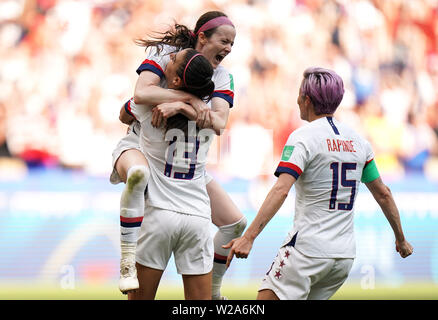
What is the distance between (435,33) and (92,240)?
5.38 meters

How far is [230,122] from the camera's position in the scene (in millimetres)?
8312

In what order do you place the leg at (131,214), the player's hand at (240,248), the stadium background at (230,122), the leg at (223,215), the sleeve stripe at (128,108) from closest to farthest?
the player's hand at (240,248) < the leg at (131,214) < the sleeve stripe at (128,108) < the leg at (223,215) < the stadium background at (230,122)

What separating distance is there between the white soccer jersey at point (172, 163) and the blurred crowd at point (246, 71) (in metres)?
4.08

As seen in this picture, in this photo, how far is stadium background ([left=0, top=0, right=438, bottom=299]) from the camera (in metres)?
7.82

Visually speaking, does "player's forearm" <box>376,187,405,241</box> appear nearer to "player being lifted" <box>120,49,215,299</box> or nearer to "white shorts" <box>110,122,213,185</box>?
"player being lifted" <box>120,49,215,299</box>

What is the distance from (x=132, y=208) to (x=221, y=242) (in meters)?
0.99

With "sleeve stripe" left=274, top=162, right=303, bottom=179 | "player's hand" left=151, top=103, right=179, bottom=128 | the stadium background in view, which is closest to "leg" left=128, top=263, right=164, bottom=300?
"player's hand" left=151, top=103, right=179, bottom=128

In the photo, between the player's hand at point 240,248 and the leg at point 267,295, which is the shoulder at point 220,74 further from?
the leg at point 267,295

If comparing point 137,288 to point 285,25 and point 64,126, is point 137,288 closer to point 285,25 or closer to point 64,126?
point 64,126

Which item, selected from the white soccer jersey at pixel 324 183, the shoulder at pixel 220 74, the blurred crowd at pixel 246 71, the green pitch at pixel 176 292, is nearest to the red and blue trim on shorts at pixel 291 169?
the white soccer jersey at pixel 324 183

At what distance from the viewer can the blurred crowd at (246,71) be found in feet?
26.2

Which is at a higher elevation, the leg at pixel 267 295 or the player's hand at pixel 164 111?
the player's hand at pixel 164 111

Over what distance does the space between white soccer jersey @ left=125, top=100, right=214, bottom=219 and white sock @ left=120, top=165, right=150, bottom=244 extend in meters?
0.16

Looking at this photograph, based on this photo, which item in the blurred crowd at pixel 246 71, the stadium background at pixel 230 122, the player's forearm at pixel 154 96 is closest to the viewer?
the player's forearm at pixel 154 96
